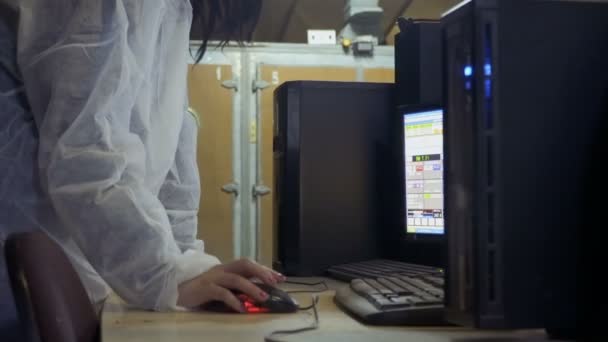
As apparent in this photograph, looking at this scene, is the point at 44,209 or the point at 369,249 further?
the point at 369,249

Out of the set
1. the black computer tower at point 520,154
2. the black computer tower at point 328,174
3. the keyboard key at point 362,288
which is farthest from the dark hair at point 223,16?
the black computer tower at point 520,154

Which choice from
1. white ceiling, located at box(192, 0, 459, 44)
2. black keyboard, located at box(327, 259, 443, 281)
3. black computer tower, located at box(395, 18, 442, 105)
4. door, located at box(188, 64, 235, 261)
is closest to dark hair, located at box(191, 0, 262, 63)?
black computer tower, located at box(395, 18, 442, 105)

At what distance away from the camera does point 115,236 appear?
97 centimetres

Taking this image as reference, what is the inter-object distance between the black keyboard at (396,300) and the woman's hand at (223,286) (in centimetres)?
12

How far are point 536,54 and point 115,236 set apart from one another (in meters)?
0.61

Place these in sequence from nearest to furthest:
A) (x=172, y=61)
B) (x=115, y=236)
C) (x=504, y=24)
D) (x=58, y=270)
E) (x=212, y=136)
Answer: (x=504, y=24)
(x=58, y=270)
(x=115, y=236)
(x=172, y=61)
(x=212, y=136)

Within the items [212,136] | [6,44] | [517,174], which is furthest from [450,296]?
[212,136]

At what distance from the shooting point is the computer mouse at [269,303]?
0.94 meters

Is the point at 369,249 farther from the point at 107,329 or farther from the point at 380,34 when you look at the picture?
the point at 380,34

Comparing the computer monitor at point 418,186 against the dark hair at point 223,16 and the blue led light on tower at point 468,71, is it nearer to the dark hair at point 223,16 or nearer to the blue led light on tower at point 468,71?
the dark hair at point 223,16

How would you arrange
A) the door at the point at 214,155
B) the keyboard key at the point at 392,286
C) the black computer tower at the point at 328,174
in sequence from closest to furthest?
the keyboard key at the point at 392,286, the black computer tower at the point at 328,174, the door at the point at 214,155

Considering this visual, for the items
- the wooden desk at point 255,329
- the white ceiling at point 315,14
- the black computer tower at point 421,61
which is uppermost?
the white ceiling at point 315,14

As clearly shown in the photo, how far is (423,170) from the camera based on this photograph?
1407mm

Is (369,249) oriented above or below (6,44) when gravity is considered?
below
